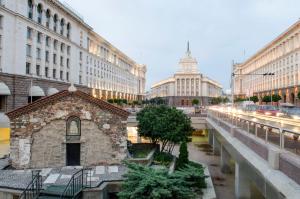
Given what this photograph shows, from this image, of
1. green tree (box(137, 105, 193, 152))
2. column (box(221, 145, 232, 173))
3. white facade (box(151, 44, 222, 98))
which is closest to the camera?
green tree (box(137, 105, 193, 152))

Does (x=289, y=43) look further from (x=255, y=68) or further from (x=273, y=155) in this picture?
(x=273, y=155)

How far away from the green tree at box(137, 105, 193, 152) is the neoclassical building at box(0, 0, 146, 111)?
51.1ft

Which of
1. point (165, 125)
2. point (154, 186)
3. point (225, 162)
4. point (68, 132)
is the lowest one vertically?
point (225, 162)

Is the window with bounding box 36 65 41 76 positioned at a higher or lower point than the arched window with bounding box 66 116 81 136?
higher

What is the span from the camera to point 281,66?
277 ft

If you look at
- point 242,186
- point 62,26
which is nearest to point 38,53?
point 62,26

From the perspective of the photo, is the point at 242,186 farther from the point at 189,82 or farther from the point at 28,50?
the point at 189,82

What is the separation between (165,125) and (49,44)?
32698 mm

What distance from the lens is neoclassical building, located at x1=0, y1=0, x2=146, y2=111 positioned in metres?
39.8

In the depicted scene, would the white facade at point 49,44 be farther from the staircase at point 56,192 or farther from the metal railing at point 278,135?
the metal railing at point 278,135

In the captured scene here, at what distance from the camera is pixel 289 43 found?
78.8 meters

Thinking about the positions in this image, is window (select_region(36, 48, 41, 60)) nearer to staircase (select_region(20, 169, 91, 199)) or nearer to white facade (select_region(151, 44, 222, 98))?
staircase (select_region(20, 169, 91, 199))

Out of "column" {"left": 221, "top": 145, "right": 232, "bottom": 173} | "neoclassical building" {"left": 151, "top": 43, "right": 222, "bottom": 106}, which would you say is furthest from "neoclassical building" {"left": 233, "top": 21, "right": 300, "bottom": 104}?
"neoclassical building" {"left": 151, "top": 43, "right": 222, "bottom": 106}

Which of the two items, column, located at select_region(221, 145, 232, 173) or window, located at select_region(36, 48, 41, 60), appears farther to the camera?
window, located at select_region(36, 48, 41, 60)
